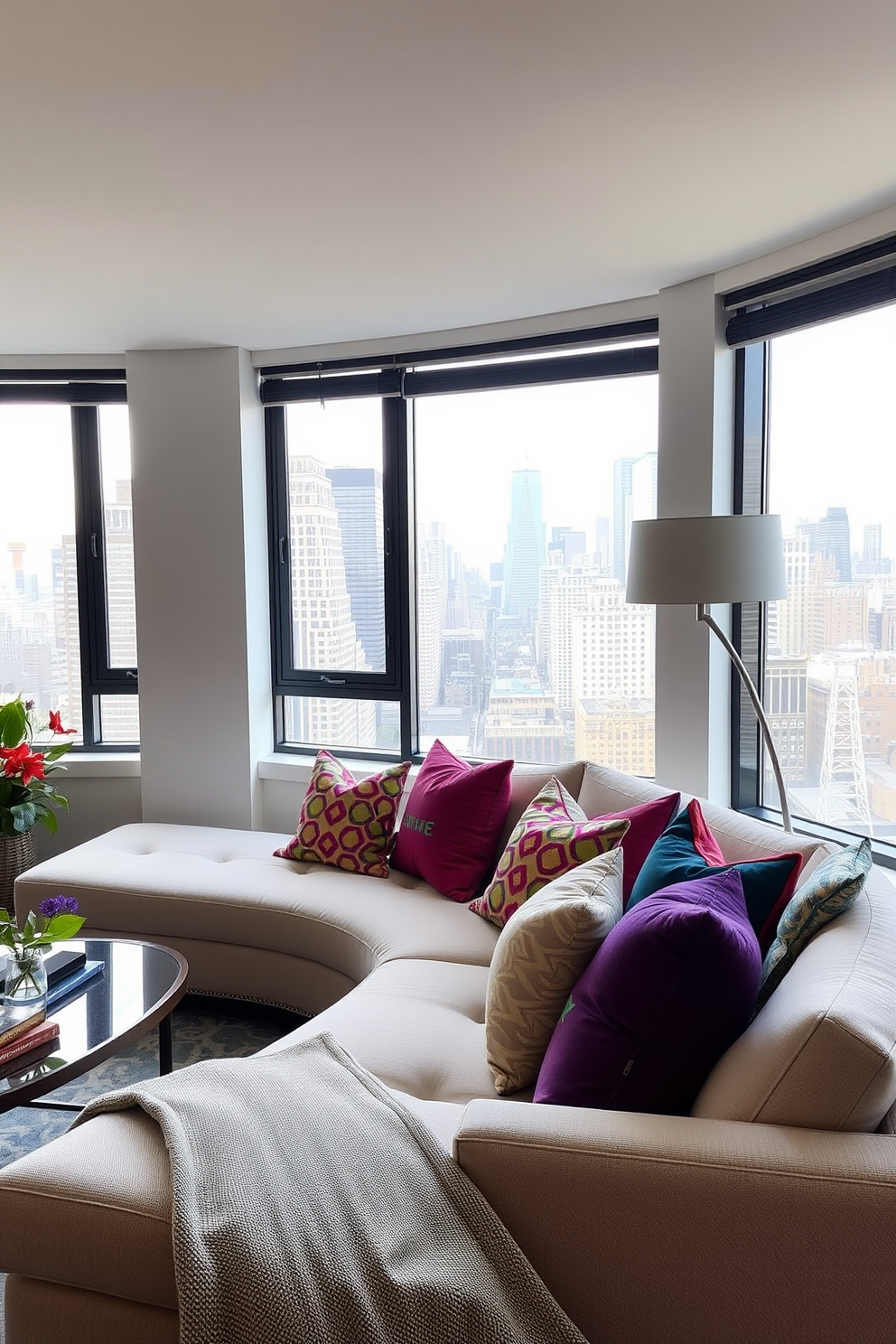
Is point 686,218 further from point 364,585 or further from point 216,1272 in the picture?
point 216,1272

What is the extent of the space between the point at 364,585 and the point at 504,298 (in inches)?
57.0

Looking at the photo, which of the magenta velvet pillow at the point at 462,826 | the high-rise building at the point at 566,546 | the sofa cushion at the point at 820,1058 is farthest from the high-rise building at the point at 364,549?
the sofa cushion at the point at 820,1058

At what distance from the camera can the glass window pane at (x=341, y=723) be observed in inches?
175

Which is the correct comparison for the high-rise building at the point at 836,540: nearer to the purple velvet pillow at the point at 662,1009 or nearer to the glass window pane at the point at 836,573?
the glass window pane at the point at 836,573

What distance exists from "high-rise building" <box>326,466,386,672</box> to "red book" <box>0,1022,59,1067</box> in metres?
2.38

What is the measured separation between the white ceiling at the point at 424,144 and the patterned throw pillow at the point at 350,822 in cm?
174

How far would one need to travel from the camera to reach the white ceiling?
1754 millimetres

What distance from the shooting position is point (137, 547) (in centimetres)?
436

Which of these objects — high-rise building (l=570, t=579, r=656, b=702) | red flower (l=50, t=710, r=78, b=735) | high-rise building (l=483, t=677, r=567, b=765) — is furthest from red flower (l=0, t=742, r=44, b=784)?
high-rise building (l=570, t=579, r=656, b=702)

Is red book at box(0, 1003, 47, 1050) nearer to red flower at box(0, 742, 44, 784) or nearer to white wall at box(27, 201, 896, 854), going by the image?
red flower at box(0, 742, 44, 784)

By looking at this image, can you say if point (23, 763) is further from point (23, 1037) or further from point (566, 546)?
point (566, 546)

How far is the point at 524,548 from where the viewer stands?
404 centimetres

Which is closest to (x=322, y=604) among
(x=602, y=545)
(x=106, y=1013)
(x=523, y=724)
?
(x=523, y=724)

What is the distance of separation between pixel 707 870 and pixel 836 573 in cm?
153
